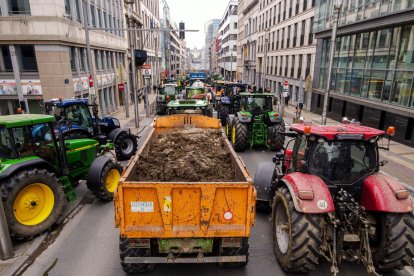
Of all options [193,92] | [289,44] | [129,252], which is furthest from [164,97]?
[129,252]

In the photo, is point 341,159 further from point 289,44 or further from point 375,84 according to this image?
point 289,44

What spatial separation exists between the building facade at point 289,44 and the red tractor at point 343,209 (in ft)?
54.0

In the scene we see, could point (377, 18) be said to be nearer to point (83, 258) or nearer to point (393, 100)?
point (393, 100)

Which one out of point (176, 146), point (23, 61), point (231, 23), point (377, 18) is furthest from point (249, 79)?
point (176, 146)

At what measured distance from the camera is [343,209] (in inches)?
180

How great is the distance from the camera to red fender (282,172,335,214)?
4328 mm

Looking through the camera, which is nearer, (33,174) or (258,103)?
(33,174)

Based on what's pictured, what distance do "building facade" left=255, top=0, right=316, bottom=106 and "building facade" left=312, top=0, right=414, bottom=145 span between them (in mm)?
3037

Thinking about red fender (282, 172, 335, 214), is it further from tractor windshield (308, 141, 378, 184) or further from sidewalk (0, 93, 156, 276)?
sidewalk (0, 93, 156, 276)

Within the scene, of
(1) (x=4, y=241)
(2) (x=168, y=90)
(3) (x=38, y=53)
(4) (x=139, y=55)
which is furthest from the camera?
(4) (x=139, y=55)

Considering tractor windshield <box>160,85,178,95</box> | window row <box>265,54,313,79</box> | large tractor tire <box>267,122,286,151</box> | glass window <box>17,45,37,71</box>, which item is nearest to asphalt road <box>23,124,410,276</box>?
large tractor tire <box>267,122,286,151</box>

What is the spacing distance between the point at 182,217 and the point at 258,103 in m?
9.42

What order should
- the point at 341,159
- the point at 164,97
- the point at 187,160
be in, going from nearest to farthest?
the point at 341,159
the point at 187,160
the point at 164,97

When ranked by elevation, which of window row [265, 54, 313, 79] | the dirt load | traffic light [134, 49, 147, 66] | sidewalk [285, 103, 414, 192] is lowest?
sidewalk [285, 103, 414, 192]
